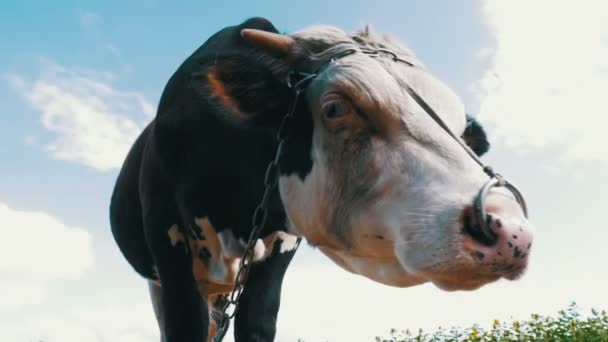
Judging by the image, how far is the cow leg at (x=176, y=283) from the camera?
4539 mm

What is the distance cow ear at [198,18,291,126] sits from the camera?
3.43m

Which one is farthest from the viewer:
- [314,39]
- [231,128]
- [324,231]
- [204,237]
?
[204,237]

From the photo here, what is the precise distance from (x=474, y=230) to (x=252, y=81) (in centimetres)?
158

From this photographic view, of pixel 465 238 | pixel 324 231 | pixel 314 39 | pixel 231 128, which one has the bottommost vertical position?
pixel 465 238

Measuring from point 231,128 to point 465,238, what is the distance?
1728mm

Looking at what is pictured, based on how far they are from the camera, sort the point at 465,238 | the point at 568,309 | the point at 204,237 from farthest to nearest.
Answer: the point at 568,309
the point at 204,237
the point at 465,238

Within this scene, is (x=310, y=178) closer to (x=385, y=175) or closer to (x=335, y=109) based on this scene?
(x=335, y=109)

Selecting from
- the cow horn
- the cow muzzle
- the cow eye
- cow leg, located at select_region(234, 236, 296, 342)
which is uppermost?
the cow horn

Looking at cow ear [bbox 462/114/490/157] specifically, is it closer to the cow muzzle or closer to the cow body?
the cow muzzle

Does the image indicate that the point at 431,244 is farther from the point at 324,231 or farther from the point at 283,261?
the point at 283,261

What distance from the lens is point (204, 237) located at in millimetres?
4434

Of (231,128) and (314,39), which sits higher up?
(314,39)

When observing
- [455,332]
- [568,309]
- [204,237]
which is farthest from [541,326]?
[204,237]

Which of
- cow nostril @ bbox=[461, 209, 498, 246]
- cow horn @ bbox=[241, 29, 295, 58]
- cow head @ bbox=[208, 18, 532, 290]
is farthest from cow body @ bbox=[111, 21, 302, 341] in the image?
cow nostril @ bbox=[461, 209, 498, 246]
